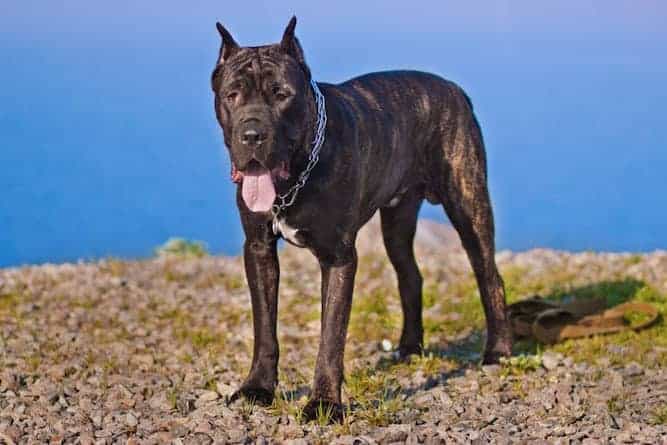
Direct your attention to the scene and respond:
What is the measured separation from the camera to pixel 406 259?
839 cm

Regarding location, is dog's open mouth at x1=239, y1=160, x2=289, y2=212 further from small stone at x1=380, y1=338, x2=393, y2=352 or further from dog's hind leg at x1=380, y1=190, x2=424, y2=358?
small stone at x1=380, y1=338, x2=393, y2=352

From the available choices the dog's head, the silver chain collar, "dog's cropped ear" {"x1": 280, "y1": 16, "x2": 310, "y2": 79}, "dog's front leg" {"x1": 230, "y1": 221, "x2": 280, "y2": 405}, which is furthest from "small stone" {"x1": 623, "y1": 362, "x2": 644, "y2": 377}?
"dog's cropped ear" {"x1": 280, "y1": 16, "x2": 310, "y2": 79}

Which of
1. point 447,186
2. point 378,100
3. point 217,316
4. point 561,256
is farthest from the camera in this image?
point 561,256

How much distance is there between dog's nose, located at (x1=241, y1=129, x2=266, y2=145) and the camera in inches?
229

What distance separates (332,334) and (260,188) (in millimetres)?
966

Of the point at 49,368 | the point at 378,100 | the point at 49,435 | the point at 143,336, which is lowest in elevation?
the point at 49,435

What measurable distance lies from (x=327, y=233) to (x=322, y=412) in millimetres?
962

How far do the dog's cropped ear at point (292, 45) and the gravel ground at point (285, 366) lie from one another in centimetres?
190

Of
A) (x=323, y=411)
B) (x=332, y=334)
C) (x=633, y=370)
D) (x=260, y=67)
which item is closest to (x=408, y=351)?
(x=633, y=370)

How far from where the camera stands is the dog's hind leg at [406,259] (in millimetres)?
8234

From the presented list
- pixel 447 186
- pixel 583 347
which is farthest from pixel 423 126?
pixel 583 347

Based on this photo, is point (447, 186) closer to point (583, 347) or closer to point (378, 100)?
point (378, 100)

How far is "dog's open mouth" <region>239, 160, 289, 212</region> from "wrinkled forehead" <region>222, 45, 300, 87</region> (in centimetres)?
44

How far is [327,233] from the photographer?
644 centimetres
